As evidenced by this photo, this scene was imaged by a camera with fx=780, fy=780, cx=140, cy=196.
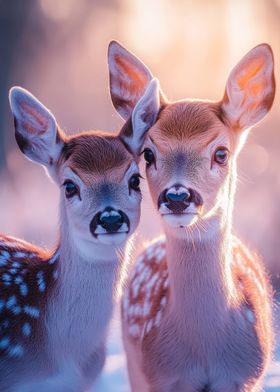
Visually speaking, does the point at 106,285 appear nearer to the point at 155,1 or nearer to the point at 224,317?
the point at 224,317

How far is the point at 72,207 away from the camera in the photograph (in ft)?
4.69

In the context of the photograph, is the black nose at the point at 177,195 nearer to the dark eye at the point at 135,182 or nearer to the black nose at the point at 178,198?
the black nose at the point at 178,198

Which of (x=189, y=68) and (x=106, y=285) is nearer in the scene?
(x=106, y=285)

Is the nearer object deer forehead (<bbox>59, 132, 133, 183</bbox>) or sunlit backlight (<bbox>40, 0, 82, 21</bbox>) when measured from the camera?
deer forehead (<bbox>59, 132, 133, 183</bbox>)

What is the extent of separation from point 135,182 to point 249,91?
29 cm

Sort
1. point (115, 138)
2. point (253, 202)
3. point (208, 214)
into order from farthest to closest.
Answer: point (253, 202), point (115, 138), point (208, 214)

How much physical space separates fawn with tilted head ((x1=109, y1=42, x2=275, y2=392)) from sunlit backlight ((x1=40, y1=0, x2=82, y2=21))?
2635 millimetres

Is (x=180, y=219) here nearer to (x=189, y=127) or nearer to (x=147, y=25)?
(x=189, y=127)

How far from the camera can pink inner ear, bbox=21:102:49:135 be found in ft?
4.83

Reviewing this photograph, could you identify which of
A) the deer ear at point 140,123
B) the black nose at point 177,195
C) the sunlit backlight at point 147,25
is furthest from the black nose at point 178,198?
the sunlit backlight at point 147,25

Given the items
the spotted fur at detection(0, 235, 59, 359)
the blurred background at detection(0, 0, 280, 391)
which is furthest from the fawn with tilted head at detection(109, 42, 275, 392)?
the blurred background at detection(0, 0, 280, 391)

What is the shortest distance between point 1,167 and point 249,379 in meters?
2.52

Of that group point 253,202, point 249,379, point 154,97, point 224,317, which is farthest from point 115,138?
point 253,202

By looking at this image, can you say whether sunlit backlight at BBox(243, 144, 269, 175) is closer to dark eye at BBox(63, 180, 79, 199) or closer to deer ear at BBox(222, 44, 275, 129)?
deer ear at BBox(222, 44, 275, 129)
